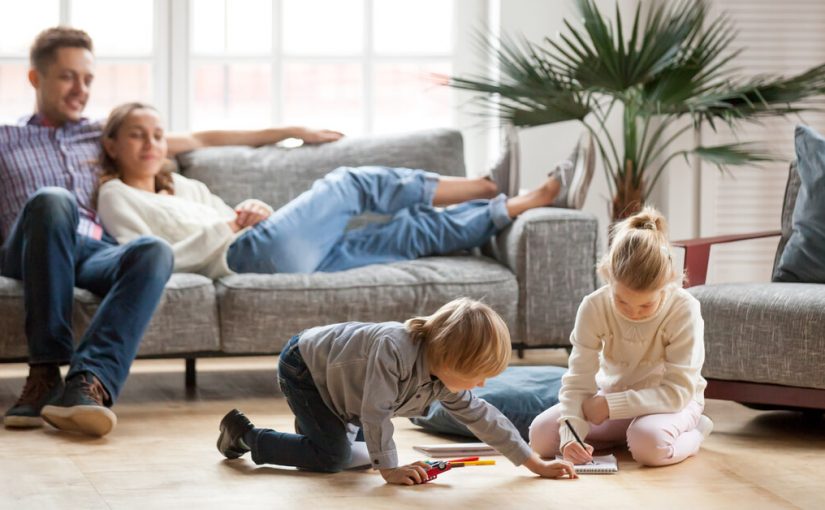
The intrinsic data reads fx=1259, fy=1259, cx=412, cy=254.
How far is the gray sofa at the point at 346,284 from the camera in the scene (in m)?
3.44

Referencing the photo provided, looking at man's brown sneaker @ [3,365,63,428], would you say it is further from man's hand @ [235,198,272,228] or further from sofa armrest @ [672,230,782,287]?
sofa armrest @ [672,230,782,287]

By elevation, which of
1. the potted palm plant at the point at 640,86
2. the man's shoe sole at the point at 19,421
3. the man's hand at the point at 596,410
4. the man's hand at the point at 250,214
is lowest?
the man's shoe sole at the point at 19,421

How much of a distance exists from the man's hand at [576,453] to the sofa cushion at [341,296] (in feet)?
3.38

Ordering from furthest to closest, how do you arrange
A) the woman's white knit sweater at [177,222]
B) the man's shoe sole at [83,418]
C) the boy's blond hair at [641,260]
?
1. the woman's white knit sweater at [177,222]
2. the man's shoe sole at [83,418]
3. the boy's blond hair at [641,260]

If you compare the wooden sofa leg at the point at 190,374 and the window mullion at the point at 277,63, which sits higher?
the window mullion at the point at 277,63

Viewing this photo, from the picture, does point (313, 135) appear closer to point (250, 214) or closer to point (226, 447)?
point (250, 214)

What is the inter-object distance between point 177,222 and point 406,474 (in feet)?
4.95

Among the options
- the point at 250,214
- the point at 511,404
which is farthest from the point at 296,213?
the point at 511,404

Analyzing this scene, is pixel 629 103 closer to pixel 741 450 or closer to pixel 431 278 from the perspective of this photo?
pixel 431 278

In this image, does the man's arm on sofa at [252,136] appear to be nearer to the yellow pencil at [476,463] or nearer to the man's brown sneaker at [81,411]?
the man's brown sneaker at [81,411]

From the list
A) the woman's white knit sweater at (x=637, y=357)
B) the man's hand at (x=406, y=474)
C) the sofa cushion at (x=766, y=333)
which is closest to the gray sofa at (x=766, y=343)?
the sofa cushion at (x=766, y=333)

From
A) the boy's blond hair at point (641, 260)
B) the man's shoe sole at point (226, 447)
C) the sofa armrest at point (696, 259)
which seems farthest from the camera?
the sofa armrest at point (696, 259)

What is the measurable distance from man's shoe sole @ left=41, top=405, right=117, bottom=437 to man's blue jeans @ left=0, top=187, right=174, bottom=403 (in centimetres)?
12

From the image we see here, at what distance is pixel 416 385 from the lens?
2451mm
